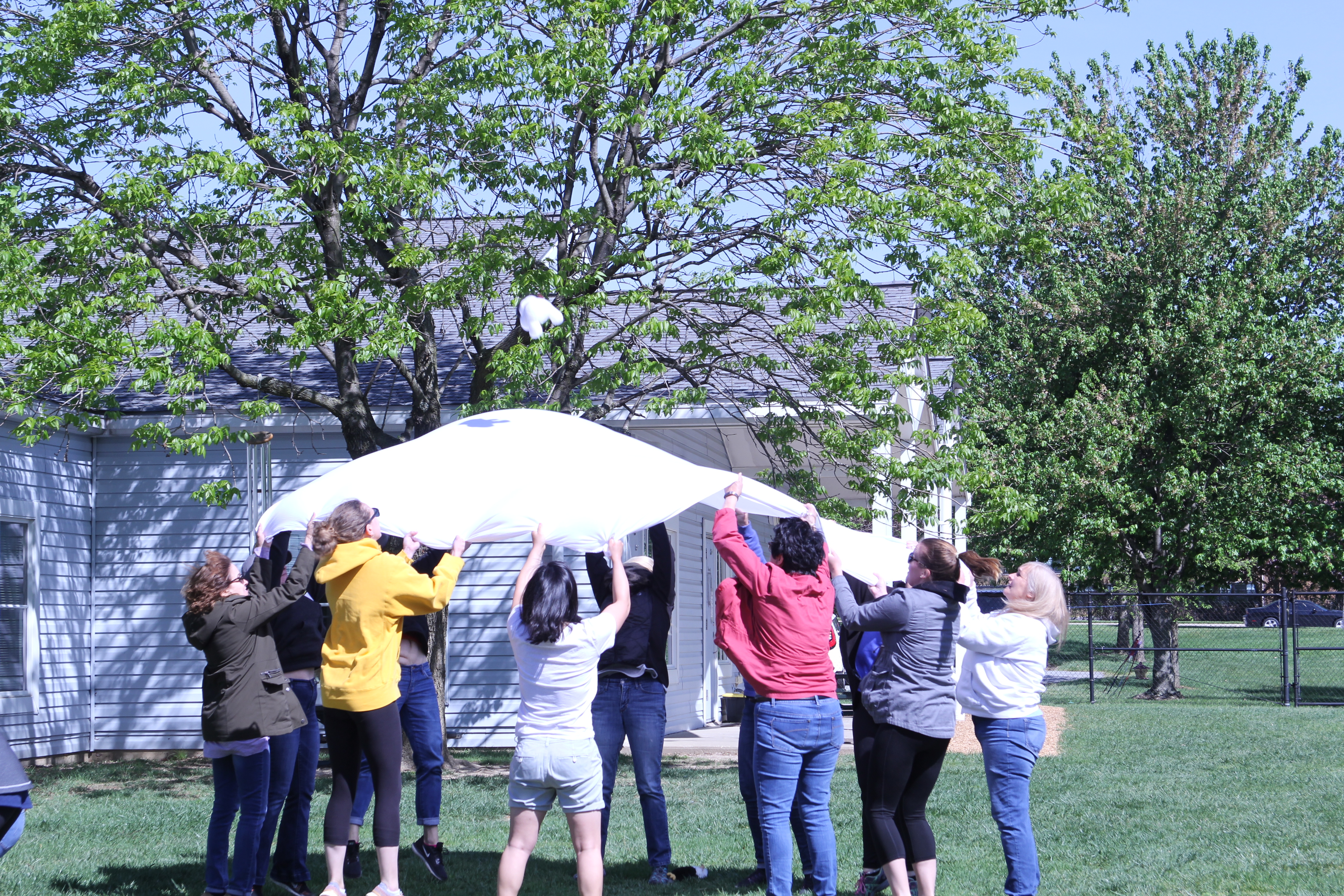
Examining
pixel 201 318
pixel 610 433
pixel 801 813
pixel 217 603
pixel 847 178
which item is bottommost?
pixel 801 813

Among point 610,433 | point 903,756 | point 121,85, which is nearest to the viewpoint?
point 903,756

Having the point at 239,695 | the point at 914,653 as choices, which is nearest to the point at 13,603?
the point at 239,695

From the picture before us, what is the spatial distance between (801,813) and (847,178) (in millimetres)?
6175

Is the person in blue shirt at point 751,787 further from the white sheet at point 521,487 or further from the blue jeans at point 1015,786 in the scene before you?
the blue jeans at point 1015,786

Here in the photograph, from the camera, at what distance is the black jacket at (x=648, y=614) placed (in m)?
6.68

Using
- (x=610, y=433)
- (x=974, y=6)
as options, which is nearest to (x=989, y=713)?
(x=610, y=433)

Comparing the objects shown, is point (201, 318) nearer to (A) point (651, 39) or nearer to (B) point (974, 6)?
(A) point (651, 39)

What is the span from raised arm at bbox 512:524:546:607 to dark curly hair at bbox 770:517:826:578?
2.61ft

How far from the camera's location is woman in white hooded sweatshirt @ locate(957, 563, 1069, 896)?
5816 millimetres

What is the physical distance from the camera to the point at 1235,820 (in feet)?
29.1

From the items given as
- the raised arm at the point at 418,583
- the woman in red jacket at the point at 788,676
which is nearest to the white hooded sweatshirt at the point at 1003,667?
the woman in red jacket at the point at 788,676

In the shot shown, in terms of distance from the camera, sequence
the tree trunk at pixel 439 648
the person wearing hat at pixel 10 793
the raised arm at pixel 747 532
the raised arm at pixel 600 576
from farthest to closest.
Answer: the tree trunk at pixel 439 648
the raised arm at pixel 600 576
the raised arm at pixel 747 532
the person wearing hat at pixel 10 793

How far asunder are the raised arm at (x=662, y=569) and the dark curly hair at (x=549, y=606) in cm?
144

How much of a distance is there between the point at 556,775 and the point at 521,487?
1258 mm
